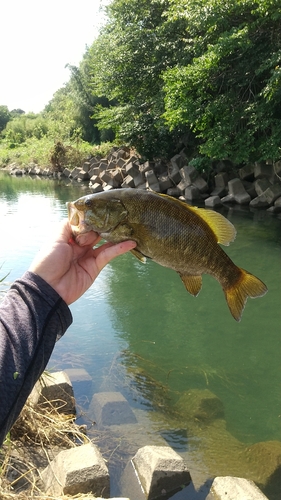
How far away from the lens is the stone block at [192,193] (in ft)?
59.7

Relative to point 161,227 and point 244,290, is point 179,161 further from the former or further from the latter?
A: point 161,227

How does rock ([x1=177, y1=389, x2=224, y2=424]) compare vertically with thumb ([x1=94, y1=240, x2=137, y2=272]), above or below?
below

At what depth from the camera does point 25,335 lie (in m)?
1.70

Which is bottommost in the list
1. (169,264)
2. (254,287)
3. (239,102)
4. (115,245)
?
(254,287)

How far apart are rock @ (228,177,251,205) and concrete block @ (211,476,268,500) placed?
13926 millimetres

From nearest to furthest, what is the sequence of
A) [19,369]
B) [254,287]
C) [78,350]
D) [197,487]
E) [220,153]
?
[19,369] → [254,287] → [197,487] → [78,350] → [220,153]

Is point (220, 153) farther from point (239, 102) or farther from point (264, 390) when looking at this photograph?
point (264, 390)

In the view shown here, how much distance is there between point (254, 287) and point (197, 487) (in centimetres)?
207

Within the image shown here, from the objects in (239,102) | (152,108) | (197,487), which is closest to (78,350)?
(197,487)

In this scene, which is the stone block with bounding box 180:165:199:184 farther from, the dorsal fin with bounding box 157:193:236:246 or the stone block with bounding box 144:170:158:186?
the dorsal fin with bounding box 157:193:236:246

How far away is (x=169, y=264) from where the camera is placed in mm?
2893

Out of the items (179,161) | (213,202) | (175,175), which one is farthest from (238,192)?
(179,161)

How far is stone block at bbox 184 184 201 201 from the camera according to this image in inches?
716

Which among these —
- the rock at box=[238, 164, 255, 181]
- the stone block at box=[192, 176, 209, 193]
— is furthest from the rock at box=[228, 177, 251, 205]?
the stone block at box=[192, 176, 209, 193]
